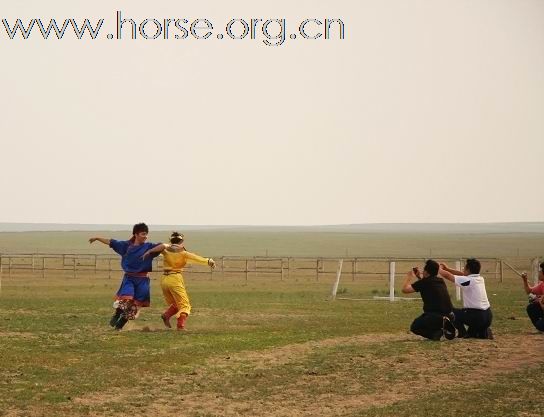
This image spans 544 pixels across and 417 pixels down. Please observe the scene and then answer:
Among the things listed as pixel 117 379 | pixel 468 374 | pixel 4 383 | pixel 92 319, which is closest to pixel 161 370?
pixel 117 379

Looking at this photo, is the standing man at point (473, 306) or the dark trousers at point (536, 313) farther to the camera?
the dark trousers at point (536, 313)

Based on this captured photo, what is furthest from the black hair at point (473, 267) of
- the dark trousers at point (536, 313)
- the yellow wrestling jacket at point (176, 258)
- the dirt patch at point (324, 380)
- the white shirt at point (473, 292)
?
the yellow wrestling jacket at point (176, 258)

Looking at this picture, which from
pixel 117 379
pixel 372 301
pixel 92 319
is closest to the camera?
pixel 117 379

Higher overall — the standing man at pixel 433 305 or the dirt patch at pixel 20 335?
the standing man at pixel 433 305

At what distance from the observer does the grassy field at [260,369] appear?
11.6m

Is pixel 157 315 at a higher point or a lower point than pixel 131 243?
lower

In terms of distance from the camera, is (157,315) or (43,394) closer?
(43,394)

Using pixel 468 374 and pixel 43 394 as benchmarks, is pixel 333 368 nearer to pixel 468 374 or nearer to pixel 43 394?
pixel 468 374

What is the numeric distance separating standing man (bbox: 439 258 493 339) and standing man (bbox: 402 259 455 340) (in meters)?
0.36

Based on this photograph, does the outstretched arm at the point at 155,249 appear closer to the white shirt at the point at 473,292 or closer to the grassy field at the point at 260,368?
the grassy field at the point at 260,368

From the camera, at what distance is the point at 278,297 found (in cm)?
3462

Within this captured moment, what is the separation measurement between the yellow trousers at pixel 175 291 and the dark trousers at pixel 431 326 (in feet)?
14.7

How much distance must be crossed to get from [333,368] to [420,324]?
3605 millimetres

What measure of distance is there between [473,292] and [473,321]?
1.60 ft
